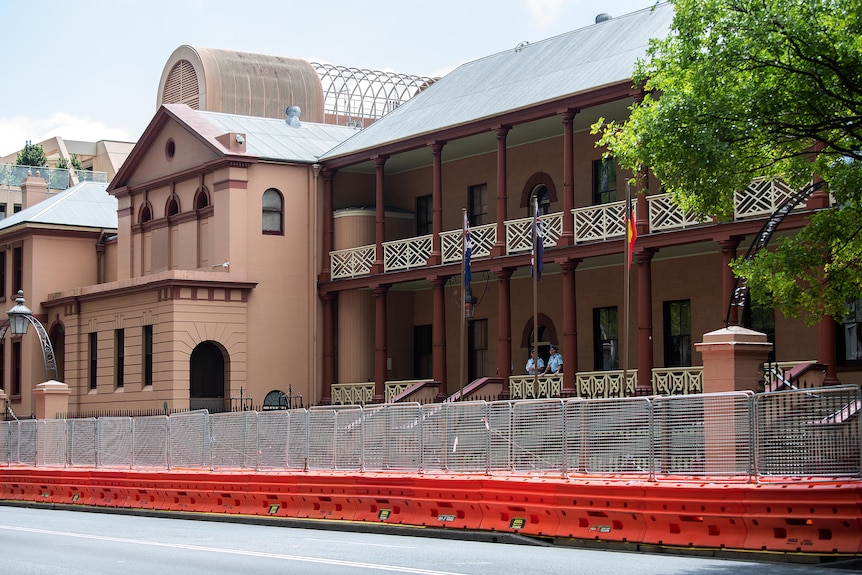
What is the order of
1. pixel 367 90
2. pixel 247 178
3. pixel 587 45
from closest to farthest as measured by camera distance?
pixel 587 45 < pixel 247 178 < pixel 367 90

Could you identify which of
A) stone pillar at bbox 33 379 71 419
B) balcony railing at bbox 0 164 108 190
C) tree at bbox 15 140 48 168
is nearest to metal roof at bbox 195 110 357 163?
stone pillar at bbox 33 379 71 419

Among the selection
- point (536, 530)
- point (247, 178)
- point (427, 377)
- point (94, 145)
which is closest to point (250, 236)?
point (247, 178)

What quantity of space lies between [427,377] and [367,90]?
1739 cm

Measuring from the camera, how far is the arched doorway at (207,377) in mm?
41719

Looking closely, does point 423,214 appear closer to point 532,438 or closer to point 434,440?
point 434,440

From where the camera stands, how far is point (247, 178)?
41.9 m

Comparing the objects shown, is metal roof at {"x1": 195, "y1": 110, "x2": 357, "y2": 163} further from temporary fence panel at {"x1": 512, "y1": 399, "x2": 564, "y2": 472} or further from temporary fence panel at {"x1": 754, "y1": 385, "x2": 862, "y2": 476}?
temporary fence panel at {"x1": 754, "y1": 385, "x2": 862, "y2": 476}

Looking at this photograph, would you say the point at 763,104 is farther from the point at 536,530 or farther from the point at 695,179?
the point at 536,530

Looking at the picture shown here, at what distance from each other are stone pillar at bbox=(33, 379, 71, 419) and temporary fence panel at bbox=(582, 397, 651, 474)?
2085 centimetres

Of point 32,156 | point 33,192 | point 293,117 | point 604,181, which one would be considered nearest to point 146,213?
point 293,117

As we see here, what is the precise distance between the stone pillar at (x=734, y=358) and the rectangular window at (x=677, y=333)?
48.1 ft

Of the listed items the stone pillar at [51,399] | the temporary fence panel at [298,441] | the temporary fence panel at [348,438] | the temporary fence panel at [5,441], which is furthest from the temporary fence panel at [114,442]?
the temporary fence panel at [348,438]

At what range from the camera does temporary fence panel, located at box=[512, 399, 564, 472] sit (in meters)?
19.3

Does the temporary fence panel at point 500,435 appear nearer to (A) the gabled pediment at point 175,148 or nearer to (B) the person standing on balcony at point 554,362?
(B) the person standing on balcony at point 554,362
